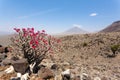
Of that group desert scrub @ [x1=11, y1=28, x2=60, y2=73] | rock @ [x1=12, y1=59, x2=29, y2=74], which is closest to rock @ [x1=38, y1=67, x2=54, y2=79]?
rock @ [x1=12, y1=59, x2=29, y2=74]

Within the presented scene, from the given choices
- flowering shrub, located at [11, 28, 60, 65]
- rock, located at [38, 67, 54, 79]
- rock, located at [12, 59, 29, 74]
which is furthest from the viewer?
flowering shrub, located at [11, 28, 60, 65]

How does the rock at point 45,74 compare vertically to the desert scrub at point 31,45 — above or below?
below

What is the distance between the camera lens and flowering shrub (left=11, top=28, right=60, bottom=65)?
7.30m

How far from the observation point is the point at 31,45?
717 cm

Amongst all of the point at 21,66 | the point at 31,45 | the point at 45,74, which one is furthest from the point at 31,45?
the point at 45,74

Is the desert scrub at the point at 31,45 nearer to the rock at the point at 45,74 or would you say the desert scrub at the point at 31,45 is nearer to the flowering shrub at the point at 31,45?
the flowering shrub at the point at 31,45

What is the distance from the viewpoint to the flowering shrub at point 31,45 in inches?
287

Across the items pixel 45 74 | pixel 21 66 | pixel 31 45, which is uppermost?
pixel 31 45

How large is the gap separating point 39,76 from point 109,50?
10571 millimetres

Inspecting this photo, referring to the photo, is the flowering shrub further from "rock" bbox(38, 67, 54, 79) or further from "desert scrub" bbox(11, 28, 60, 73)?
"rock" bbox(38, 67, 54, 79)

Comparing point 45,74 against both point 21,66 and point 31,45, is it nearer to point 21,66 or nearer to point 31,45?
point 21,66

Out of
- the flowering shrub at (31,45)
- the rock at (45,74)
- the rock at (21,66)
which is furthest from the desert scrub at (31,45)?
the rock at (45,74)

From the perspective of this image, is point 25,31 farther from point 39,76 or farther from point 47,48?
point 39,76

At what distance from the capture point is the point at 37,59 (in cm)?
755
